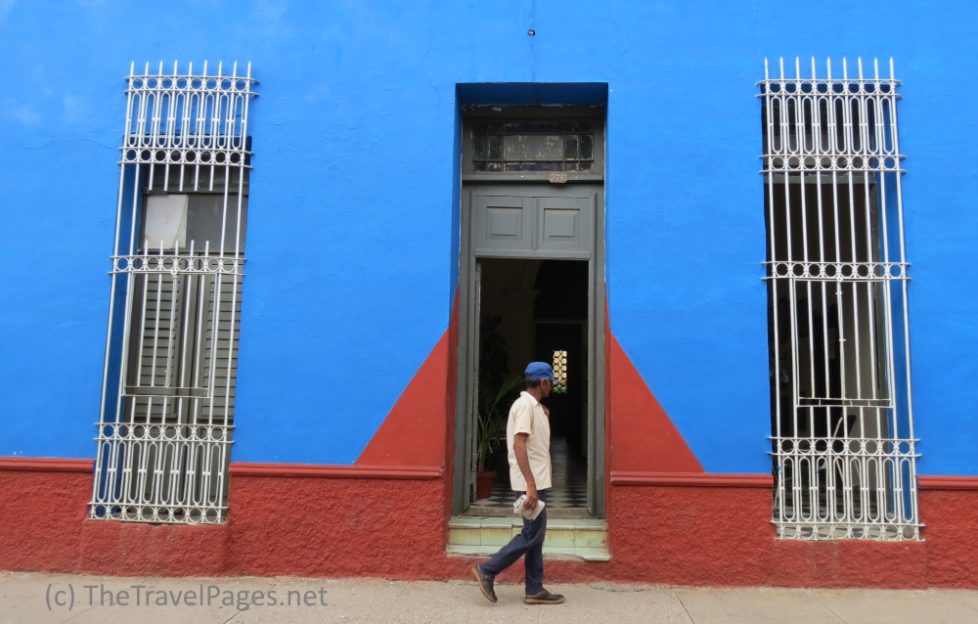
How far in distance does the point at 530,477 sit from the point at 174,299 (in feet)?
9.81

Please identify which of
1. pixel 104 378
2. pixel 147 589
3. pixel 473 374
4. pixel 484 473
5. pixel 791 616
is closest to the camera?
pixel 791 616

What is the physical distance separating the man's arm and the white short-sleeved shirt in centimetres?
3

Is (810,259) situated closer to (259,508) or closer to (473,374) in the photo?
(473,374)

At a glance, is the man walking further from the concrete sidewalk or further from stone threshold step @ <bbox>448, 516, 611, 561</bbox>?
stone threshold step @ <bbox>448, 516, 611, 561</bbox>

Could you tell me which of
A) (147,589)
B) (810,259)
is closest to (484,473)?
(147,589)

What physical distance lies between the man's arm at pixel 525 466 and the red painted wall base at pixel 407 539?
0.91 meters

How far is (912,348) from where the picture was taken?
5098 mm

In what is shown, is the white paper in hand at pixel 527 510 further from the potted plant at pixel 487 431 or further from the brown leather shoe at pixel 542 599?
the potted plant at pixel 487 431

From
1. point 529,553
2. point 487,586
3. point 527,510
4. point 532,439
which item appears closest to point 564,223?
point 532,439

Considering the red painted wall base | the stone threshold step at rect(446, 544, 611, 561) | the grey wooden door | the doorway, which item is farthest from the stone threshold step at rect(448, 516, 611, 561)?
the doorway

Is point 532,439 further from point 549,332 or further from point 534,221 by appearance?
point 549,332

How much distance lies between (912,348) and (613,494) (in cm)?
224

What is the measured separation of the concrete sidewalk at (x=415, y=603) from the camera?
441 cm

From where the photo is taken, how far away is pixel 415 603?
4668 mm
